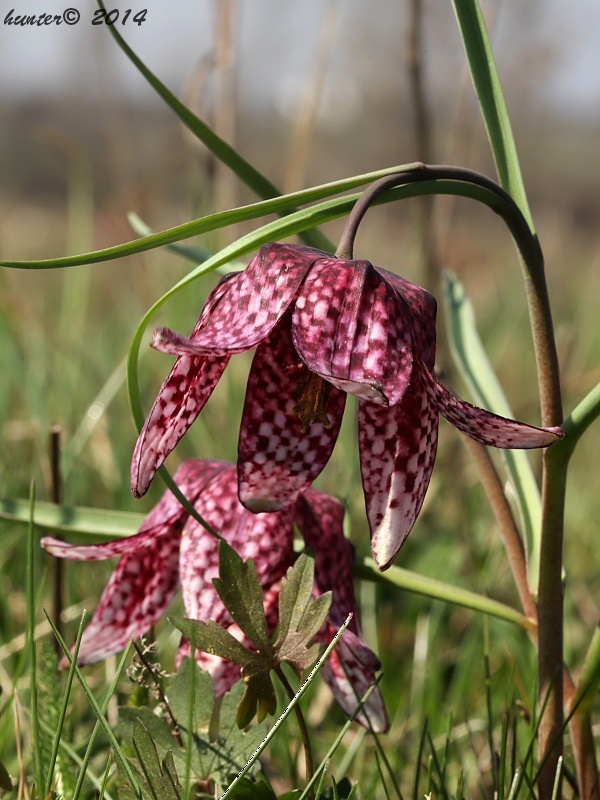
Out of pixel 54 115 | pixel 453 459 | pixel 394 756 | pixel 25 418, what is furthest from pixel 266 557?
pixel 54 115

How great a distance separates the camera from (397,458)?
802 millimetres

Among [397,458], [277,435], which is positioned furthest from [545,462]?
[277,435]

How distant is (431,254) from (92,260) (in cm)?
142

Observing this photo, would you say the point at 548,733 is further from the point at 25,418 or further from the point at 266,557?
the point at 25,418

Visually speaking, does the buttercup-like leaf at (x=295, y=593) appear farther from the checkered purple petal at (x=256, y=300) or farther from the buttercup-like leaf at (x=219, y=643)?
the checkered purple petal at (x=256, y=300)

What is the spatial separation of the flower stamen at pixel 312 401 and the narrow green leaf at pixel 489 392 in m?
0.26

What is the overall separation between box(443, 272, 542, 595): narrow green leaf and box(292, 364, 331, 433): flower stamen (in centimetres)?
26

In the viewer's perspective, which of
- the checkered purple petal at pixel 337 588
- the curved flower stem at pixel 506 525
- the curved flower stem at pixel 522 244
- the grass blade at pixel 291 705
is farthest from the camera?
the curved flower stem at pixel 506 525

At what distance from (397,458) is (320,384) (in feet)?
0.32

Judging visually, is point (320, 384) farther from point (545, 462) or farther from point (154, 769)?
point (154, 769)

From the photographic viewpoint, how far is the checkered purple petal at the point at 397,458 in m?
0.77

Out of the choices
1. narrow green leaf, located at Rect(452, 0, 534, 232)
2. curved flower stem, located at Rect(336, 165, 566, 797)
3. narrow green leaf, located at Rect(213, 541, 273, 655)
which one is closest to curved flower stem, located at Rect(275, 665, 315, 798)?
narrow green leaf, located at Rect(213, 541, 273, 655)

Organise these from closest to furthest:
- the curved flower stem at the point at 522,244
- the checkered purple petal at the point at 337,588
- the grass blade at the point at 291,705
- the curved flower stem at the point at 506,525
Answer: the grass blade at the point at 291,705, the curved flower stem at the point at 522,244, the checkered purple petal at the point at 337,588, the curved flower stem at the point at 506,525

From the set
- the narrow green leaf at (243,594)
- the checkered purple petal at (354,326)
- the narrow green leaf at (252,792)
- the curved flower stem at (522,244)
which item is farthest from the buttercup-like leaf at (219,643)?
the curved flower stem at (522,244)
